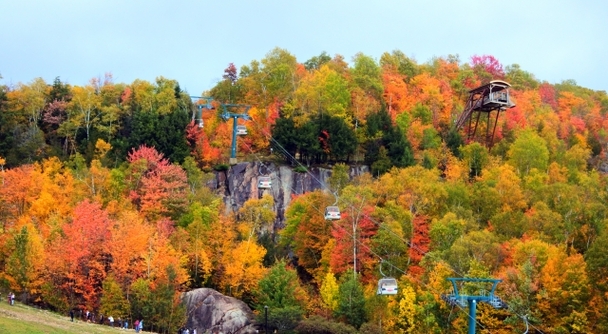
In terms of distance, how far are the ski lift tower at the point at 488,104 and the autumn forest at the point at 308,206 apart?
2.07 metres

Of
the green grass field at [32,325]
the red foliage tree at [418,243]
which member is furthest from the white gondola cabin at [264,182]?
the green grass field at [32,325]

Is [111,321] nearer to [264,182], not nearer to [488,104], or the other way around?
[264,182]

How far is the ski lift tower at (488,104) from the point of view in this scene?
85.7 metres

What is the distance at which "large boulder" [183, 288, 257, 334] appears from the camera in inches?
2450

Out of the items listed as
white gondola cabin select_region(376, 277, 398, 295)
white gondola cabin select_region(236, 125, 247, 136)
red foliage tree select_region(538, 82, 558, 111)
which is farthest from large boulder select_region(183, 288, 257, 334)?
red foliage tree select_region(538, 82, 558, 111)

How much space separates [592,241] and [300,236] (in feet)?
80.2

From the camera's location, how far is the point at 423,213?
69000 millimetres

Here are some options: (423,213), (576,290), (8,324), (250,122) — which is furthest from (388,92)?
(8,324)

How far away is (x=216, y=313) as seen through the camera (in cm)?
→ 6269

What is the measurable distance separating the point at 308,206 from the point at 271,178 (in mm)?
10823

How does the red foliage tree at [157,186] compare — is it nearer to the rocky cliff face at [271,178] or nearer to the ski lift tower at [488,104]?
the rocky cliff face at [271,178]

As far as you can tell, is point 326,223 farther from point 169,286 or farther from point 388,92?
point 388,92

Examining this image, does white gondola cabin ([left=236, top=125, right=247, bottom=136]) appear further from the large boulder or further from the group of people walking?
the group of people walking

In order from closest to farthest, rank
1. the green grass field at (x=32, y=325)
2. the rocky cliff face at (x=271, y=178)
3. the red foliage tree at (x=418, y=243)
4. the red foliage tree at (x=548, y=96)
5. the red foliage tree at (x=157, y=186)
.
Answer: the green grass field at (x=32, y=325) < the red foliage tree at (x=418, y=243) < the red foliage tree at (x=157, y=186) < the rocky cliff face at (x=271, y=178) < the red foliage tree at (x=548, y=96)
